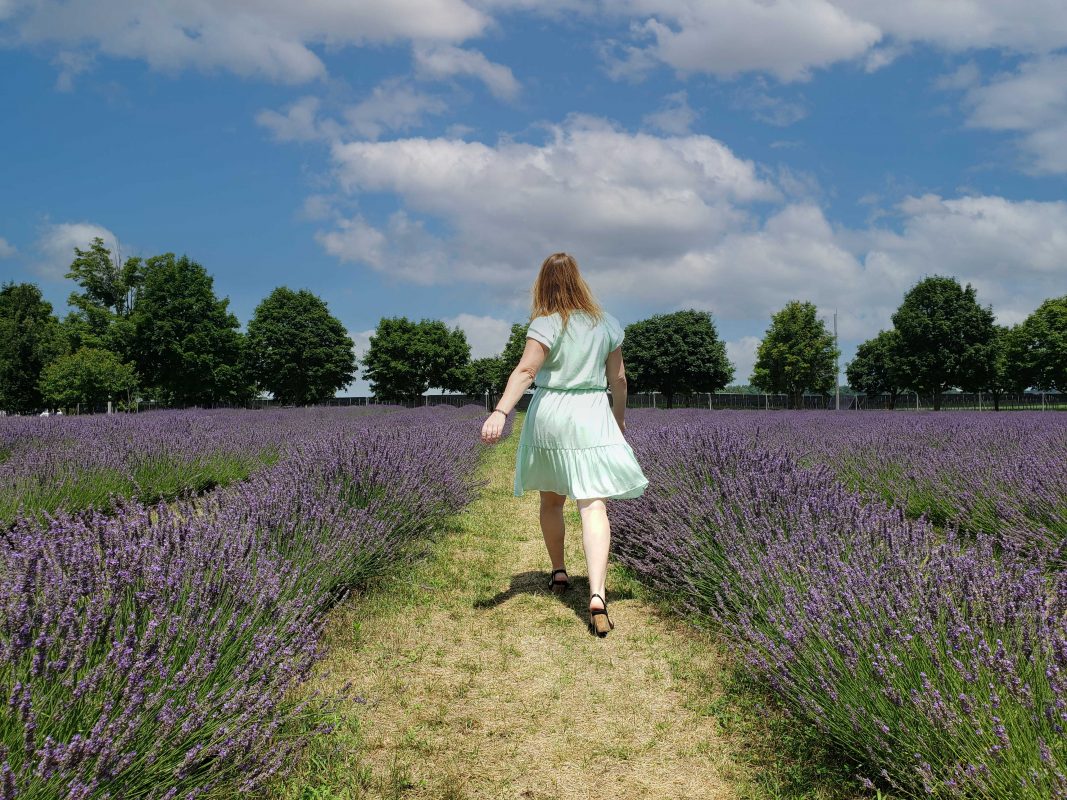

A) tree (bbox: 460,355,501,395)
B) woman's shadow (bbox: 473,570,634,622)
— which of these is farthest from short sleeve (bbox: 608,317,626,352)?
tree (bbox: 460,355,501,395)

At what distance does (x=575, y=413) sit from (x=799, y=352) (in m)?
43.1

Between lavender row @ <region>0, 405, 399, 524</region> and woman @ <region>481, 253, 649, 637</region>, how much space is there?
2.24 m

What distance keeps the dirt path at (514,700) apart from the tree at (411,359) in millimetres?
45615

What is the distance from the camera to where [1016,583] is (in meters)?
1.92

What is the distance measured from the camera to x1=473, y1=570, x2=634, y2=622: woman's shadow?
3598mm

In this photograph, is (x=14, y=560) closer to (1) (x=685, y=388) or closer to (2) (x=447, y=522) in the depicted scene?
(2) (x=447, y=522)

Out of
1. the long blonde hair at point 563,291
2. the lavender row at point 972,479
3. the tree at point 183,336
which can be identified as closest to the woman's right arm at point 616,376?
the long blonde hair at point 563,291

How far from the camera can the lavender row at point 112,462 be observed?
16.6 ft

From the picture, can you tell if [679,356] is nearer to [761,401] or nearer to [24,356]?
[761,401]

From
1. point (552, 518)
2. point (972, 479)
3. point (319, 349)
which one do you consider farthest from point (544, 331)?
point (319, 349)

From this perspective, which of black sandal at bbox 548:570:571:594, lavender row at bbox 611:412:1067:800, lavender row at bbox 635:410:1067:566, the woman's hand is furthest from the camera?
lavender row at bbox 635:410:1067:566

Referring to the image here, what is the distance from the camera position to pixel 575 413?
3240mm

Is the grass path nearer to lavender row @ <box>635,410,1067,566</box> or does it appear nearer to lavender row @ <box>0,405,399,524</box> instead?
lavender row @ <box>635,410,1067,566</box>

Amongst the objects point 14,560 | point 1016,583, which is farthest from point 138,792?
point 1016,583
